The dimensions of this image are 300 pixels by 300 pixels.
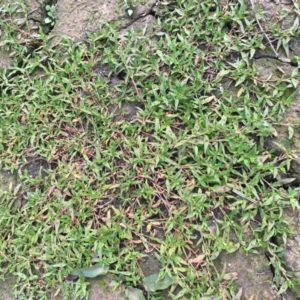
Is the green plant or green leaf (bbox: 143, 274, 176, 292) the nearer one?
green leaf (bbox: 143, 274, 176, 292)

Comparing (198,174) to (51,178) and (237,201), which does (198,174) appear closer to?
(237,201)

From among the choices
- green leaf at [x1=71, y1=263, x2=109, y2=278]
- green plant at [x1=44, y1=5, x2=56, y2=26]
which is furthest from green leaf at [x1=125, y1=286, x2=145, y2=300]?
green plant at [x1=44, y1=5, x2=56, y2=26]

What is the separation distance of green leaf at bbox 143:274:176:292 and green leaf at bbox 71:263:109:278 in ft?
0.77

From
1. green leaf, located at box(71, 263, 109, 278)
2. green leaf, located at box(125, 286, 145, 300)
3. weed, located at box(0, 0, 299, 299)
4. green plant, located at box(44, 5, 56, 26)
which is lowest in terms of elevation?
green leaf, located at box(125, 286, 145, 300)

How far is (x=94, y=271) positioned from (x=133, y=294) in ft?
0.79

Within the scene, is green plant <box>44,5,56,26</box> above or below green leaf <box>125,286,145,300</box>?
above

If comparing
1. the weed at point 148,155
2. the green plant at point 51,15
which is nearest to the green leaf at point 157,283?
the weed at point 148,155

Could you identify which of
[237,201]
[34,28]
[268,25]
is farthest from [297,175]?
[34,28]

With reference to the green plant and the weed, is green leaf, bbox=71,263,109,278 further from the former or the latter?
the green plant

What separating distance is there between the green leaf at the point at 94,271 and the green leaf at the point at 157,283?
0.77 feet

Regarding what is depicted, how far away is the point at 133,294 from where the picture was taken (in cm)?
211

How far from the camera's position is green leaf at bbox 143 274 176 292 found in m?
2.08

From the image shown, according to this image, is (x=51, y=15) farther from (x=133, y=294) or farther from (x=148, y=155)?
(x=133, y=294)

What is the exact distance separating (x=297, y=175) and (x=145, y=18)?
53.8 inches
